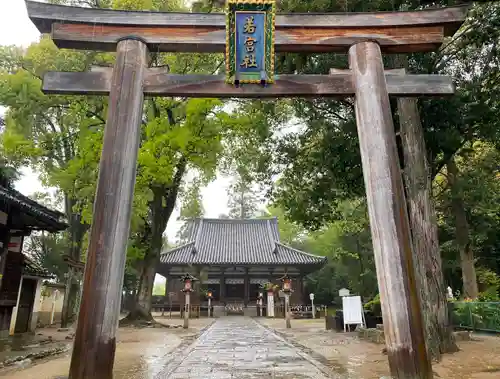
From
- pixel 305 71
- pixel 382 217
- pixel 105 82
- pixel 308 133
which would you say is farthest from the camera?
pixel 308 133

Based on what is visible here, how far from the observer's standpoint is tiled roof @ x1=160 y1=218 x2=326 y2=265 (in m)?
30.9

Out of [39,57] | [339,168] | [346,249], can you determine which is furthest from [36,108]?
[346,249]

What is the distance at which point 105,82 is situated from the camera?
567 cm

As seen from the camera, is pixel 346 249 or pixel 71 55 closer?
pixel 71 55

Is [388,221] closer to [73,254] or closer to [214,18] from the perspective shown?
[214,18]

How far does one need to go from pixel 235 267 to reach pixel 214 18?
2782cm

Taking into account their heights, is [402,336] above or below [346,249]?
below

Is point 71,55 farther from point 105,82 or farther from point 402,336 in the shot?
point 402,336

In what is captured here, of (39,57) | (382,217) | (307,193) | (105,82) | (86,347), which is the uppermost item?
(39,57)

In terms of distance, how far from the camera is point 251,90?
5.86 metres

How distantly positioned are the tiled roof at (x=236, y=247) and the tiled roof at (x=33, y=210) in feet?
58.4

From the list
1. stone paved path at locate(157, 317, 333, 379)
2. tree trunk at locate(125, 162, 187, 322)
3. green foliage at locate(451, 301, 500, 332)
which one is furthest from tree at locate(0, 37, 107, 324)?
green foliage at locate(451, 301, 500, 332)

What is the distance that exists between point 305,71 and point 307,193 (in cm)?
530

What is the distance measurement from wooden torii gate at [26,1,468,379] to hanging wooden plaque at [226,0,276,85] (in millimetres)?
163
